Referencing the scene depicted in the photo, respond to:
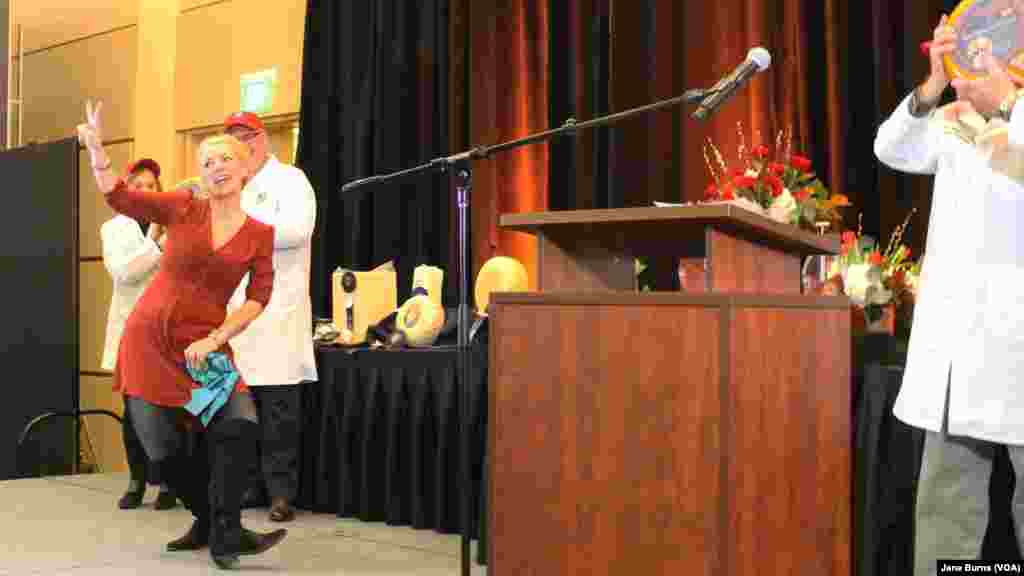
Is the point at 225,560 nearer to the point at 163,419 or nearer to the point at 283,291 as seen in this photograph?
the point at 163,419

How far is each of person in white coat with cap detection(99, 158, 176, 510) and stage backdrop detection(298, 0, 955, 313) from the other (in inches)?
40.0

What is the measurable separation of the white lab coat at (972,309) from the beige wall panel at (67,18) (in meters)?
6.16

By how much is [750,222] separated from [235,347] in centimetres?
273

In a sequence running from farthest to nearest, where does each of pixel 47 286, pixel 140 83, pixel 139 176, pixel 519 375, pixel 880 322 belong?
pixel 140 83
pixel 47 286
pixel 139 176
pixel 880 322
pixel 519 375

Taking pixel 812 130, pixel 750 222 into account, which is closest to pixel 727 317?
pixel 750 222

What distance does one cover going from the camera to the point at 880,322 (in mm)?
3199

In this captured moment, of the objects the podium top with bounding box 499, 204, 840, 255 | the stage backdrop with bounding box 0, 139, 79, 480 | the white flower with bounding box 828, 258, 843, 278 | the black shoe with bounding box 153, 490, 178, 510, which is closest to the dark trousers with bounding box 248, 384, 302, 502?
the black shoe with bounding box 153, 490, 178, 510

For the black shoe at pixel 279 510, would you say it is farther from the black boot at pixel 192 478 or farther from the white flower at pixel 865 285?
the white flower at pixel 865 285

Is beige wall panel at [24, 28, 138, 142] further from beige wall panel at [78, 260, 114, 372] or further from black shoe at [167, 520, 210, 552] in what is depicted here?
black shoe at [167, 520, 210, 552]

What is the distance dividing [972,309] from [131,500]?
338cm

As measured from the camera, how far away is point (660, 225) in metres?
2.14

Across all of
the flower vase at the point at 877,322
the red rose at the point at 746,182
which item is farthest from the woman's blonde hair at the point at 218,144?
the flower vase at the point at 877,322

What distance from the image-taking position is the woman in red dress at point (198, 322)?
138 inches

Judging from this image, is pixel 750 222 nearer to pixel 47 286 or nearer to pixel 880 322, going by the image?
pixel 880 322
